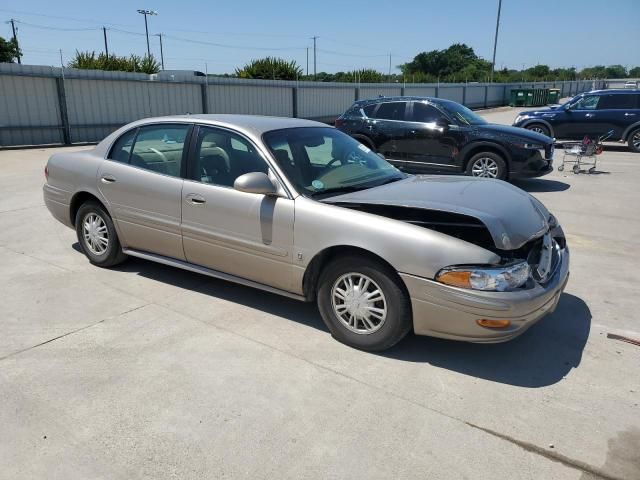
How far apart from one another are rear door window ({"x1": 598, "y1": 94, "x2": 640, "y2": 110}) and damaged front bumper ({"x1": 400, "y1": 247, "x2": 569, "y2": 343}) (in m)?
14.9

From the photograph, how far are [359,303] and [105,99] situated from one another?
1623 centimetres

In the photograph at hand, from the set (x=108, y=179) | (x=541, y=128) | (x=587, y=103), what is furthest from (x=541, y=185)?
(x=108, y=179)

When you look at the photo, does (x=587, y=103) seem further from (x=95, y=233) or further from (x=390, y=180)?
(x=95, y=233)

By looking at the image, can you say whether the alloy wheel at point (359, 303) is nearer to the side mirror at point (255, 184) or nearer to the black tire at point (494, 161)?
the side mirror at point (255, 184)

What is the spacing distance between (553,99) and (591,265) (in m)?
41.4

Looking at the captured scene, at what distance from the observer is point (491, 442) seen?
2.84m

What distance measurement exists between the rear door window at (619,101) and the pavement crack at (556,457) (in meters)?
15.8

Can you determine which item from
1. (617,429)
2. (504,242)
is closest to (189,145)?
(504,242)

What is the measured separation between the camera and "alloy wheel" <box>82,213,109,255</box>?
5.32 m

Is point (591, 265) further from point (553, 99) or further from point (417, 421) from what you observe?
point (553, 99)

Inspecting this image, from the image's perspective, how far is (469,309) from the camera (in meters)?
3.30

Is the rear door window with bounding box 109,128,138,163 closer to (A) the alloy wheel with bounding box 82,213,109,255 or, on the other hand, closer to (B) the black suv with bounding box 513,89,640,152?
(A) the alloy wheel with bounding box 82,213,109,255

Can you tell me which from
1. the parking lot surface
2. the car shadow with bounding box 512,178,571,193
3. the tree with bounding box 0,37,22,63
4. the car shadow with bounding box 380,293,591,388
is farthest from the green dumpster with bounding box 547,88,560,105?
the tree with bounding box 0,37,22,63

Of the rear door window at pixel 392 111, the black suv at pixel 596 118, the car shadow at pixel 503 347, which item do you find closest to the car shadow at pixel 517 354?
the car shadow at pixel 503 347
